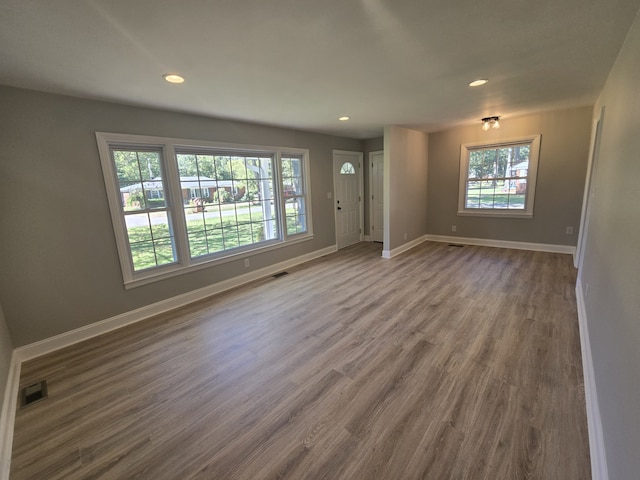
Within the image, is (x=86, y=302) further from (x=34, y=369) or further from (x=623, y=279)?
(x=623, y=279)

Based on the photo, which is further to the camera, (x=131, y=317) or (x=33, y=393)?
(x=131, y=317)

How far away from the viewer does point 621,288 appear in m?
1.39

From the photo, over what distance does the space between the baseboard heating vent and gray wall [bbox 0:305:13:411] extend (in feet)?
0.57

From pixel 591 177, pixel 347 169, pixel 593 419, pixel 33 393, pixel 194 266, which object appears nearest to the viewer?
pixel 593 419

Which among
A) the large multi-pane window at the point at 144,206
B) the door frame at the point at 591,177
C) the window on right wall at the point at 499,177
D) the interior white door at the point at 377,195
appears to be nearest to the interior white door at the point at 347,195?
A: the interior white door at the point at 377,195

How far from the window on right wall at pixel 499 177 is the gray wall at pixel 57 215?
541cm

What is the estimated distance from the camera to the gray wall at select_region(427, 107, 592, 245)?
450 centimetres

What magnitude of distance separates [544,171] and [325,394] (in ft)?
17.6

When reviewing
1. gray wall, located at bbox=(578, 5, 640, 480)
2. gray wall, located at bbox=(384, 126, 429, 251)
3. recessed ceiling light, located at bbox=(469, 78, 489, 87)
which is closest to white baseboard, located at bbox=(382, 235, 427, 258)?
gray wall, located at bbox=(384, 126, 429, 251)

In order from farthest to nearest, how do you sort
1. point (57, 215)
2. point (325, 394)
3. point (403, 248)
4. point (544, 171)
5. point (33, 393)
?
1. point (403, 248)
2. point (544, 171)
3. point (57, 215)
4. point (33, 393)
5. point (325, 394)

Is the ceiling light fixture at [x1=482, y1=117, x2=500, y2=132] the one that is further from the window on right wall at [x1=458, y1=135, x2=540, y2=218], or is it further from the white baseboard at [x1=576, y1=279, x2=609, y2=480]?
the white baseboard at [x1=576, y1=279, x2=609, y2=480]

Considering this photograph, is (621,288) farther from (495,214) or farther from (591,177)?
(495,214)

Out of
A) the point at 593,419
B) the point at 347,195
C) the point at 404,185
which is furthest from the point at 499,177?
the point at 593,419

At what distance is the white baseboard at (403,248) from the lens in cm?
518
